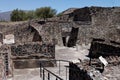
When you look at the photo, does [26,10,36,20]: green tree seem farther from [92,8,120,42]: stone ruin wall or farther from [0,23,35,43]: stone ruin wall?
[0,23,35,43]: stone ruin wall

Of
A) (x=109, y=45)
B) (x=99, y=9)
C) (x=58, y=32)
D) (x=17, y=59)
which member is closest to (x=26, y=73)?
(x=17, y=59)

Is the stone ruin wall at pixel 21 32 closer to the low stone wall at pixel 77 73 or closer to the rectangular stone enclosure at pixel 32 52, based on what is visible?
the rectangular stone enclosure at pixel 32 52

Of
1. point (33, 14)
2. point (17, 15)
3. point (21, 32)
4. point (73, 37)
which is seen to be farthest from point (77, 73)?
point (33, 14)

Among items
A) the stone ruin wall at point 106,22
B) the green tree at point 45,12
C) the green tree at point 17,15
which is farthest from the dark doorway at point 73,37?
the green tree at point 45,12

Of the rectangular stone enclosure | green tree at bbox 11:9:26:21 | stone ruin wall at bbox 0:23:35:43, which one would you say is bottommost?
the rectangular stone enclosure

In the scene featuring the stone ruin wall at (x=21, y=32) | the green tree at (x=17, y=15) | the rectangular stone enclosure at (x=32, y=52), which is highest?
the green tree at (x=17, y=15)

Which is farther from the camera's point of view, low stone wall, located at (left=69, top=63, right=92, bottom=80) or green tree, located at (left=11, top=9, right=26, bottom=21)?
green tree, located at (left=11, top=9, right=26, bottom=21)

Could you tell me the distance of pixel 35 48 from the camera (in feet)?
63.0

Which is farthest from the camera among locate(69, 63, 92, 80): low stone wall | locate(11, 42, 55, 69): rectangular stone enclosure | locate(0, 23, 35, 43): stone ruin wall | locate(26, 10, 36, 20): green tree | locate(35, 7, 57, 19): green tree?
locate(35, 7, 57, 19): green tree

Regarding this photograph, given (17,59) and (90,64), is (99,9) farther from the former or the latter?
(90,64)

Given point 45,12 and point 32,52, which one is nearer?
point 32,52

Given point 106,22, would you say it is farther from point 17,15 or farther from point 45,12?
point 45,12

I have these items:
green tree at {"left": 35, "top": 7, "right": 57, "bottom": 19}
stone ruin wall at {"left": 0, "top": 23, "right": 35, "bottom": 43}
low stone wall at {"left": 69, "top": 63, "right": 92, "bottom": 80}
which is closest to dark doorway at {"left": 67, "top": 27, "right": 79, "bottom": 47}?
stone ruin wall at {"left": 0, "top": 23, "right": 35, "bottom": 43}

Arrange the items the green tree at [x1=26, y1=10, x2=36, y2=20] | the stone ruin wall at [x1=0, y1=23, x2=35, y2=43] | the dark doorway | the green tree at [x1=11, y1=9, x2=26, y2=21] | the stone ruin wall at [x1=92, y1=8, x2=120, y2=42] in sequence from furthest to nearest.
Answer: the green tree at [x1=26, y1=10, x2=36, y2=20] < the green tree at [x1=11, y1=9, x2=26, y2=21] < the stone ruin wall at [x1=92, y1=8, x2=120, y2=42] < the dark doorway < the stone ruin wall at [x1=0, y1=23, x2=35, y2=43]
